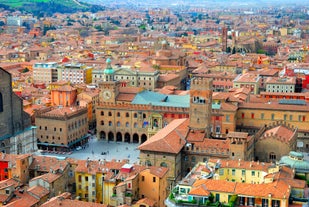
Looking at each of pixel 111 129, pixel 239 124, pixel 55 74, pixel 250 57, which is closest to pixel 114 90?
pixel 111 129

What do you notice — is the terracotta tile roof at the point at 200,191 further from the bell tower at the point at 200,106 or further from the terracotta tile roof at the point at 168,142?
the bell tower at the point at 200,106

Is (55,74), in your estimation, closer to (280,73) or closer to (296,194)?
(280,73)

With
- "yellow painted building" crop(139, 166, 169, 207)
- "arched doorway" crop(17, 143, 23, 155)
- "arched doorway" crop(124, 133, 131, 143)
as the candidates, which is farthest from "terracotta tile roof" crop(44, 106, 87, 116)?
"yellow painted building" crop(139, 166, 169, 207)

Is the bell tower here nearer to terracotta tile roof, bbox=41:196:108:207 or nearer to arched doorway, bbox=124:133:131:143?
arched doorway, bbox=124:133:131:143

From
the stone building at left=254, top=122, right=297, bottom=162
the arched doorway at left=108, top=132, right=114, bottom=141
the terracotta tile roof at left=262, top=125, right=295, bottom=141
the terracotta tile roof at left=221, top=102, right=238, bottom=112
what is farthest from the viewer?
the arched doorway at left=108, top=132, right=114, bottom=141

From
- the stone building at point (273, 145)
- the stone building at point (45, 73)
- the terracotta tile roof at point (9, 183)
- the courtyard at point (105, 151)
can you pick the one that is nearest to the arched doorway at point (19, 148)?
the courtyard at point (105, 151)

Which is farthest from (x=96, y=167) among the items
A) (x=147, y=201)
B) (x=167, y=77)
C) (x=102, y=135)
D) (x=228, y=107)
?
(x=167, y=77)
